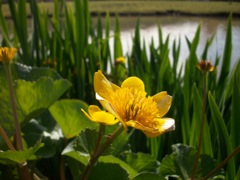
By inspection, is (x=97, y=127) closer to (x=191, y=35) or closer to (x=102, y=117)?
(x=102, y=117)

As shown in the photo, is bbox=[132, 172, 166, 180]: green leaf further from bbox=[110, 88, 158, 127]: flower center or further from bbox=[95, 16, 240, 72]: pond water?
bbox=[95, 16, 240, 72]: pond water

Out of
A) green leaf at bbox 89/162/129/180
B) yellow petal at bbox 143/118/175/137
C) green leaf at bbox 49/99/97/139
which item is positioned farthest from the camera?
green leaf at bbox 49/99/97/139

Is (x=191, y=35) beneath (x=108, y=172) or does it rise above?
beneath

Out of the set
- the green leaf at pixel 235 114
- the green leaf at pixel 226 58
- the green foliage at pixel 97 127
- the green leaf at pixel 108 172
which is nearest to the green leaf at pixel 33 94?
the green foliage at pixel 97 127

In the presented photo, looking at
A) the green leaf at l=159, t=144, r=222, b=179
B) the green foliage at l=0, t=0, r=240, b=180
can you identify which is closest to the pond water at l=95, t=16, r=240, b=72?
the green foliage at l=0, t=0, r=240, b=180

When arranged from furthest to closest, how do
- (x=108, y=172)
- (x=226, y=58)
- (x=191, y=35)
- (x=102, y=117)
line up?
(x=191, y=35), (x=226, y=58), (x=108, y=172), (x=102, y=117)

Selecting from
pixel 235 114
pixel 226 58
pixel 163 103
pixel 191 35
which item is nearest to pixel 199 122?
pixel 235 114
